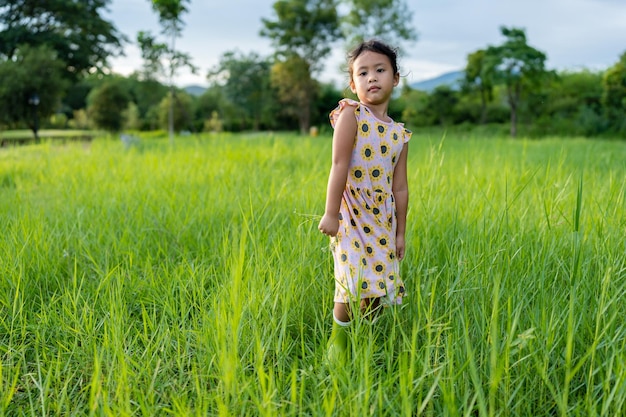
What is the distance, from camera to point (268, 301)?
6.35ft

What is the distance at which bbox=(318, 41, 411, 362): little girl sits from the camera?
1719mm

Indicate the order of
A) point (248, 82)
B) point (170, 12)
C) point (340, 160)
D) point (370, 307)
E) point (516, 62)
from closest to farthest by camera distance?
1. point (340, 160)
2. point (370, 307)
3. point (170, 12)
4. point (516, 62)
5. point (248, 82)

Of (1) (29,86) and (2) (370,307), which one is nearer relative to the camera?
(2) (370,307)

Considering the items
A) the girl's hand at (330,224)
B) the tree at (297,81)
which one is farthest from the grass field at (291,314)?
the tree at (297,81)

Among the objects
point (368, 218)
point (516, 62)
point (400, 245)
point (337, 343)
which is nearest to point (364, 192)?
point (368, 218)

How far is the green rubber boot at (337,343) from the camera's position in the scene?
1.67m

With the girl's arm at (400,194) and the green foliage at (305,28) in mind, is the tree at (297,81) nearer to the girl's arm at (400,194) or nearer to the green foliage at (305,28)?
the green foliage at (305,28)

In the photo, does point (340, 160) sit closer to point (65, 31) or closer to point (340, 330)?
point (340, 330)

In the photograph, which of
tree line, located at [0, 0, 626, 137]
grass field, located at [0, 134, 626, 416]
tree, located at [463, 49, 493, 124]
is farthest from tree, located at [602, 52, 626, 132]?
grass field, located at [0, 134, 626, 416]

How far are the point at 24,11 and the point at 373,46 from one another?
1208 inches

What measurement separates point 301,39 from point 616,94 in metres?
15.8

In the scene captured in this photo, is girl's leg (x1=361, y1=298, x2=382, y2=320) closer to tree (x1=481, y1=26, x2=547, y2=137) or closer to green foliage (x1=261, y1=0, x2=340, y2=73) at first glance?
tree (x1=481, y1=26, x2=547, y2=137)

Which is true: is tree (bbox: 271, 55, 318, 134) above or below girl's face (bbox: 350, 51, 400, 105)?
above

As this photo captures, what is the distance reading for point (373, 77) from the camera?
1753mm
